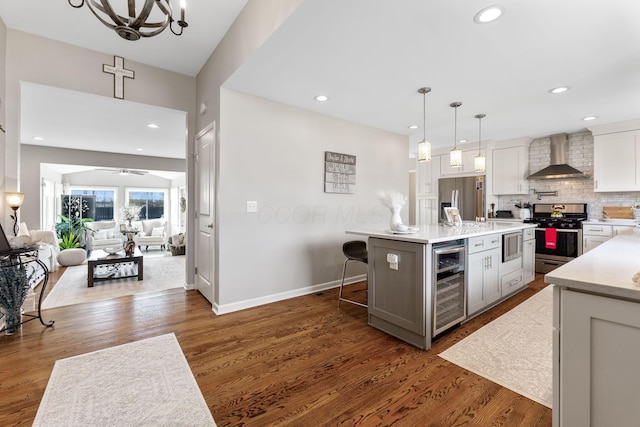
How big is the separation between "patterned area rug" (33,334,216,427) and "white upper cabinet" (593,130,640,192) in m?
6.13

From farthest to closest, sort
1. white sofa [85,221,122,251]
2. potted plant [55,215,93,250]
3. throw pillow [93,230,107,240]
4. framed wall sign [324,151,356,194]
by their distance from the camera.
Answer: throw pillow [93,230,107,240] → white sofa [85,221,122,251] → potted plant [55,215,93,250] → framed wall sign [324,151,356,194]

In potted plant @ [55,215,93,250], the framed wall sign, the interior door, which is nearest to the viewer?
the interior door

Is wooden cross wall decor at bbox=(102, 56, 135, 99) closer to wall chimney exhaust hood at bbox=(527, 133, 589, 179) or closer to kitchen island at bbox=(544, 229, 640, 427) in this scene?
kitchen island at bbox=(544, 229, 640, 427)

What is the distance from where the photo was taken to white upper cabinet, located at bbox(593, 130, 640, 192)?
424 cm

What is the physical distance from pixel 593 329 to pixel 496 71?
2.49m

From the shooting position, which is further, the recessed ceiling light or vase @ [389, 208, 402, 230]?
vase @ [389, 208, 402, 230]

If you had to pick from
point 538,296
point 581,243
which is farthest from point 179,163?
point 581,243

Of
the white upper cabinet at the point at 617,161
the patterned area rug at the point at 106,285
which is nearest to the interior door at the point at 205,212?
the patterned area rug at the point at 106,285

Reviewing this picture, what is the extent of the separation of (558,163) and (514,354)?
4364 millimetres

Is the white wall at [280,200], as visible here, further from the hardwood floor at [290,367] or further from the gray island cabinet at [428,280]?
the gray island cabinet at [428,280]

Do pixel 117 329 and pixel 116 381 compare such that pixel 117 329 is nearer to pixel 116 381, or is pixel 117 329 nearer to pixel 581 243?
pixel 116 381

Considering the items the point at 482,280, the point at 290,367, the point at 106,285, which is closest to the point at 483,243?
the point at 482,280

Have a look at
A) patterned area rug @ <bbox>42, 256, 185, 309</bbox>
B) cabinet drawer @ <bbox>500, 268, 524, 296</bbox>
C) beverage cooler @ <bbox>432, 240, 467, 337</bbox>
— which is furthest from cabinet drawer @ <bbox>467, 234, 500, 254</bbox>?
patterned area rug @ <bbox>42, 256, 185, 309</bbox>

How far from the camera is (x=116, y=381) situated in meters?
1.87
